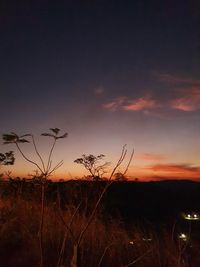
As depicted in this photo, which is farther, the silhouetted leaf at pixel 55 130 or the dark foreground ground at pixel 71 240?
the dark foreground ground at pixel 71 240

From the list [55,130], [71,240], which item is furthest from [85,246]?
[55,130]

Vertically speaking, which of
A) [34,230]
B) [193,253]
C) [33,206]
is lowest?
[193,253]

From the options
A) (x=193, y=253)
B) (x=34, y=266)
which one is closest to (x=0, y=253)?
(x=34, y=266)

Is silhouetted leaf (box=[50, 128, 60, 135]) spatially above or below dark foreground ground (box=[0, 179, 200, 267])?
above

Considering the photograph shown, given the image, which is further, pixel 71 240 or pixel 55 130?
pixel 71 240

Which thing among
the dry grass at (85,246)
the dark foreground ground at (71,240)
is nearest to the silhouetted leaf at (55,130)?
the dark foreground ground at (71,240)

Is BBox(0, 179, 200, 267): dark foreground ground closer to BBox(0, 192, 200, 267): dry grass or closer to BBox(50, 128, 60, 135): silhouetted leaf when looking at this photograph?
BBox(0, 192, 200, 267): dry grass

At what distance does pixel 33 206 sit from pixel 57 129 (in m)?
3.81

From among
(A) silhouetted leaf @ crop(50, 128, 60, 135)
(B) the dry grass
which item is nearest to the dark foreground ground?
(B) the dry grass

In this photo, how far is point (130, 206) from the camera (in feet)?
52.0

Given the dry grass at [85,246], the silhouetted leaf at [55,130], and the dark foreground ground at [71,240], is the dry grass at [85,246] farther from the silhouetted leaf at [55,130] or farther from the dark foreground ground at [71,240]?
the silhouetted leaf at [55,130]

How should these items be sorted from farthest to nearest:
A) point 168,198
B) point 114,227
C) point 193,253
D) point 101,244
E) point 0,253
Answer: point 168,198 < point 114,227 < point 193,253 < point 101,244 < point 0,253

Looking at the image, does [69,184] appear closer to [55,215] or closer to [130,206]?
[55,215]

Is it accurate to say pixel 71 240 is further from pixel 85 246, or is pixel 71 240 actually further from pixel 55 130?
pixel 55 130
